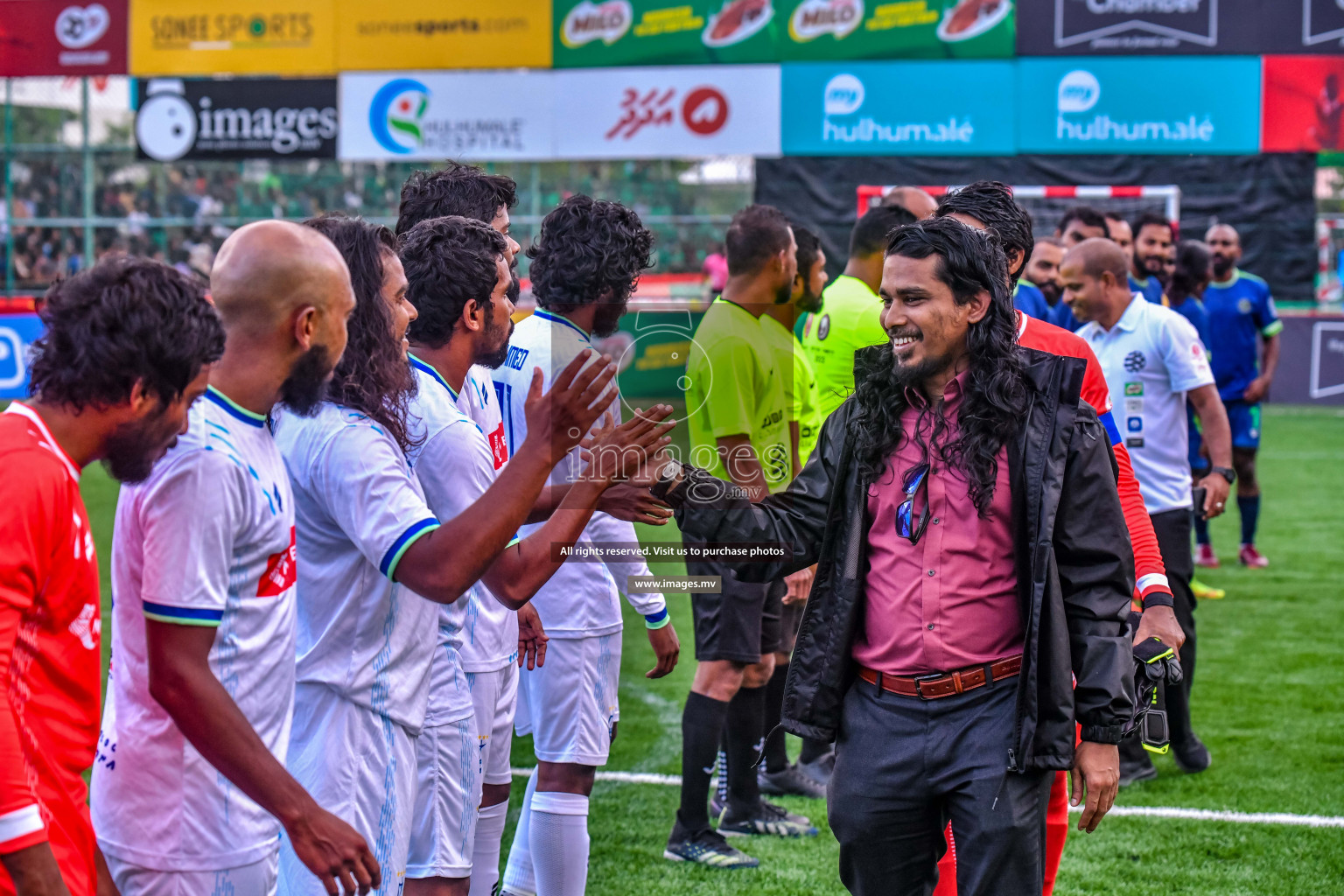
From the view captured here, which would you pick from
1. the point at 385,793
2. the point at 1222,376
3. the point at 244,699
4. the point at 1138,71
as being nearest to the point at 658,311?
the point at 385,793

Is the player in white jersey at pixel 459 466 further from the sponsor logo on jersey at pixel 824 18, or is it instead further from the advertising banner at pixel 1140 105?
the advertising banner at pixel 1140 105

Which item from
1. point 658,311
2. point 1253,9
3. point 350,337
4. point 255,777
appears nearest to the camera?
point 255,777

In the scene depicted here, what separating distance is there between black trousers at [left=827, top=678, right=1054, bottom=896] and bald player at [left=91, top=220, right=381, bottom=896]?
116 centimetres

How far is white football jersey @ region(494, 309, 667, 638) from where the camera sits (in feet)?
13.3

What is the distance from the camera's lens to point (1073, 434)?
115 inches

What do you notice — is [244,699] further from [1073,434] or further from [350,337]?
[1073,434]

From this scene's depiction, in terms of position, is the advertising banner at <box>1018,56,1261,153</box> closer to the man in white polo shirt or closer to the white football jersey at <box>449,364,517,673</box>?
the man in white polo shirt

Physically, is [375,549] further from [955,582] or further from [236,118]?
[236,118]

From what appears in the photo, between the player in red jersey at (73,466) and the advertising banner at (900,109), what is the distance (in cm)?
1848

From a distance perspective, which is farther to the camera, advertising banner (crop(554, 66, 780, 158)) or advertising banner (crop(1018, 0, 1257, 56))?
advertising banner (crop(554, 66, 780, 158))

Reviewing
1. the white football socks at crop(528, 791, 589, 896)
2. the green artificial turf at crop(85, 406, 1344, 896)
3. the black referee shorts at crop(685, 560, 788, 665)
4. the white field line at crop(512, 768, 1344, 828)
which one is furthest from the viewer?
the white field line at crop(512, 768, 1344, 828)

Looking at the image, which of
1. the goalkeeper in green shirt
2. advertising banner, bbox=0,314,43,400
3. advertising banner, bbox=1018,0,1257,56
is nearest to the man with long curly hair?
the goalkeeper in green shirt

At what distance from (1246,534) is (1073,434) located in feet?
28.2

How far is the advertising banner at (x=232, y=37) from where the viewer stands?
20781mm
